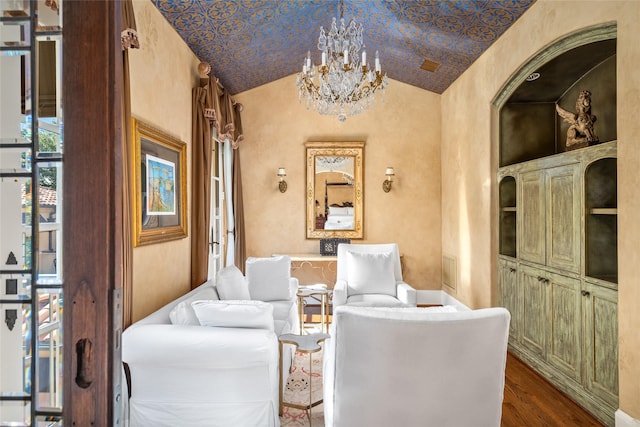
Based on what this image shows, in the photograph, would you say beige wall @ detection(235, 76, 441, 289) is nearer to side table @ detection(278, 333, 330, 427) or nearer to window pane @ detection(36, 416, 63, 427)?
side table @ detection(278, 333, 330, 427)

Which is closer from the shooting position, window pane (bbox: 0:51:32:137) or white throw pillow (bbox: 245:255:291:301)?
window pane (bbox: 0:51:32:137)

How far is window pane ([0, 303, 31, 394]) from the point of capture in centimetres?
88

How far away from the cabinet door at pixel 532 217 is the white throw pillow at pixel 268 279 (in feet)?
7.53

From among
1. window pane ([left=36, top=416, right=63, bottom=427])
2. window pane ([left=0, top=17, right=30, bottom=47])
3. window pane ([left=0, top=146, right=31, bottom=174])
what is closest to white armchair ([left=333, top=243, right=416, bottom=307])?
window pane ([left=36, top=416, right=63, bottom=427])

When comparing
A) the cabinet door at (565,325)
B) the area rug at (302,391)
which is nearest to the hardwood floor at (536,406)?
the cabinet door at (565,325)

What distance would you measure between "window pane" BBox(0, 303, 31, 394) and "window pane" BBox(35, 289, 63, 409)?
0.08 feet

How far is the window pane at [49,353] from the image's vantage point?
34.8 inches

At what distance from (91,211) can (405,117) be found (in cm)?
540

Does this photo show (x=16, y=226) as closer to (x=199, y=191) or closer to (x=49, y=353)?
(x=49, y=353)

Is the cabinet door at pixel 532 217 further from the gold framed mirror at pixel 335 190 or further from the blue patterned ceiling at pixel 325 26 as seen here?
the gold framed mirror at pixel 335 190

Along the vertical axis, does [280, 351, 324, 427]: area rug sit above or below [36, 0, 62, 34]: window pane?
below

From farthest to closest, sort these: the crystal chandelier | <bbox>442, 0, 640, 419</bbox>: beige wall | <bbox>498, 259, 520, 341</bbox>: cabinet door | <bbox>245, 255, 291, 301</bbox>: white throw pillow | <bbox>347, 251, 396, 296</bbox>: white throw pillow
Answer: <bbox>347, 251, 396, 296</bbox>: white throw pillow, <bbox>245, 255, 291, 301</bbox>: white throw pillow, <bbox>498, 259, 520, 341</bbox>: cabinet door, the crystal chandelier, <bbox>442, 0, 640, 419</bbox>: beige wall

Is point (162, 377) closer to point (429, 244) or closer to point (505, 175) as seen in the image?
point (505, 175)

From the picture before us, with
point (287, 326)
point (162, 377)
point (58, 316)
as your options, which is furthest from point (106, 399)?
point (287, 326)
